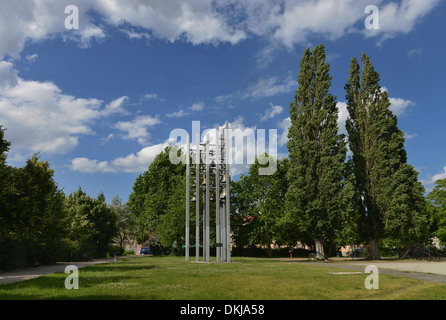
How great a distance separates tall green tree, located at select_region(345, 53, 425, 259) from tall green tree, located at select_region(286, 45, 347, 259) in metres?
4.39

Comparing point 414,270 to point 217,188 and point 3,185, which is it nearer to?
point 217,188

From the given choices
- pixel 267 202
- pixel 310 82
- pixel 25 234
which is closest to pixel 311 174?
pixel 310 82

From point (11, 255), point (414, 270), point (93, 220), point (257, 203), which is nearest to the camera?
point (414, 270)

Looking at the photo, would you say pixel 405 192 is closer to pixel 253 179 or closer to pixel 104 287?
pixel 253 179

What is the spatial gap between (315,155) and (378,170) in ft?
25.5

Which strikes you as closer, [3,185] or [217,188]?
[3,185]

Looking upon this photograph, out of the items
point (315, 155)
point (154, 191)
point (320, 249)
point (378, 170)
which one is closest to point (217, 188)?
point (315, 155)

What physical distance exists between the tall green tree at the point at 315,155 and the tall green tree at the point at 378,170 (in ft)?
14.4

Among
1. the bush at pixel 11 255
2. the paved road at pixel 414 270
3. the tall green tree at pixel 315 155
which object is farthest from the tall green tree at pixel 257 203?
the bush at pixel 11 255

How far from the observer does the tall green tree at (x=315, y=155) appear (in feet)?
124

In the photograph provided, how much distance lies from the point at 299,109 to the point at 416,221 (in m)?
17.6

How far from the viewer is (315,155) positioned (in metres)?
39.2

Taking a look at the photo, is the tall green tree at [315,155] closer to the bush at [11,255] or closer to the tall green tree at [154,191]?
the tall green tree at [154,191]
